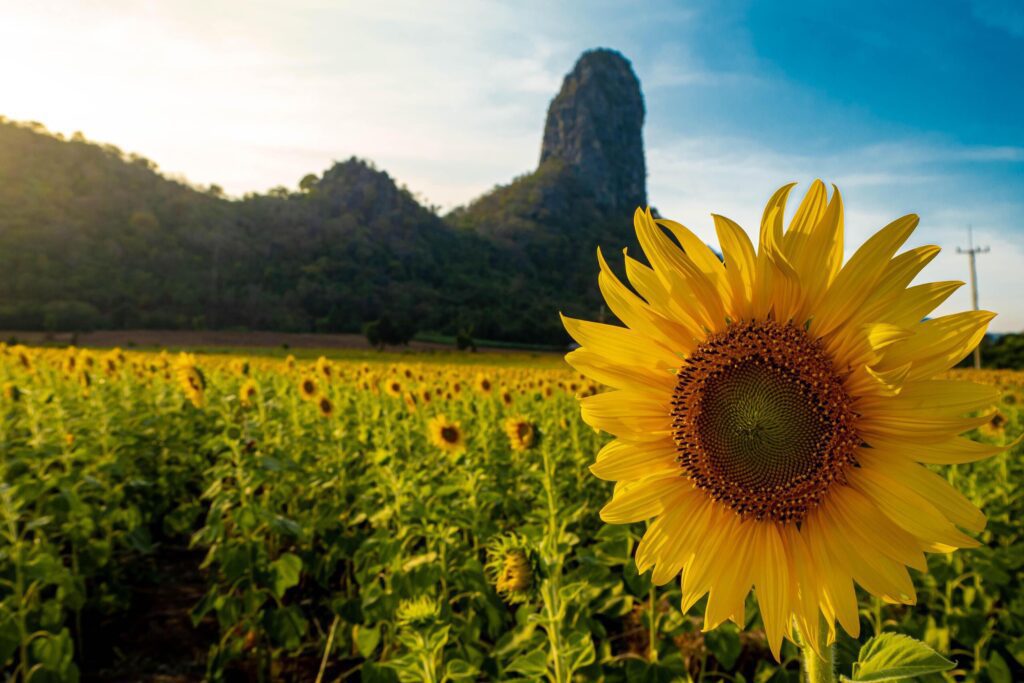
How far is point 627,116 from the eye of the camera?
169750 mm

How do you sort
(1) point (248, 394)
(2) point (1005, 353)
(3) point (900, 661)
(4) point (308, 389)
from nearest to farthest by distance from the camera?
(3) point (900, 661)
(1) point (248, 394)
(4) point (308, 389)
(2) point (1005, 353)

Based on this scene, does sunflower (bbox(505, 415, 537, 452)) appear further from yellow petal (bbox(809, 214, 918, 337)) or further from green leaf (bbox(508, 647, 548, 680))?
yellow petal (bbox(809, 214, 918, 337))

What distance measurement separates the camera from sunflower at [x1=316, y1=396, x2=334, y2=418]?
6364 millimetres

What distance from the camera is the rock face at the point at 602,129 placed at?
155000mm

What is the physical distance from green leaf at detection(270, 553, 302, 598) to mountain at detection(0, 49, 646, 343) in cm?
5053

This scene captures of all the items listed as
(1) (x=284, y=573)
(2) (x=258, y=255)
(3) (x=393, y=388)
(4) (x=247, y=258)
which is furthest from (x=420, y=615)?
(2) (x=258, y=255)

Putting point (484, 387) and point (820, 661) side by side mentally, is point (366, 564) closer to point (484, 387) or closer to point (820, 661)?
point (820, 661)

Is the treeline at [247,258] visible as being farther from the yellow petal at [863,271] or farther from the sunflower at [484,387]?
the yellow petal at [863,271]

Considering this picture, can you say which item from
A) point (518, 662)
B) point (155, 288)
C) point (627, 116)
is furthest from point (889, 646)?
point (627, 116)

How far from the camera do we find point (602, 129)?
161 metres

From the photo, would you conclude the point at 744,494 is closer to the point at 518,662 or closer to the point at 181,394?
the point at 518,662

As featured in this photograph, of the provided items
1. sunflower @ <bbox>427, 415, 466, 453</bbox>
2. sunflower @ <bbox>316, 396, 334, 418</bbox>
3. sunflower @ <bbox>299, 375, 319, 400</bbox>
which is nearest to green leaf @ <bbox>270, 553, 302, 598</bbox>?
sunflower @ <bbox>427, 415, 466, 453</bbox>

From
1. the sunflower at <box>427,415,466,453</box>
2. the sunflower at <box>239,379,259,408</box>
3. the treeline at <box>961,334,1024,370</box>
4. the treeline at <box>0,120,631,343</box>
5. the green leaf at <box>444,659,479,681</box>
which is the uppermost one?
the treeline at <box>0,120,631,343</box>

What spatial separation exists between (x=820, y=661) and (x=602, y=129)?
170944 mm
